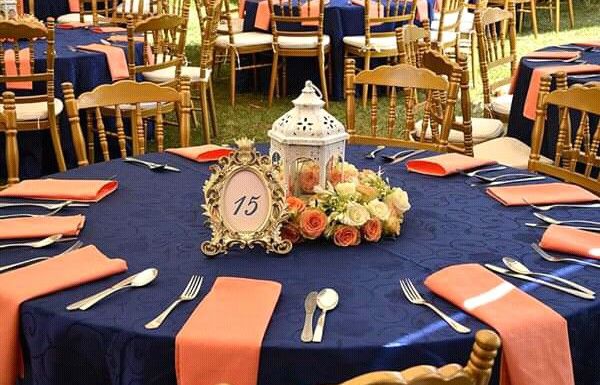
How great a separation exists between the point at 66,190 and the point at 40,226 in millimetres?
255

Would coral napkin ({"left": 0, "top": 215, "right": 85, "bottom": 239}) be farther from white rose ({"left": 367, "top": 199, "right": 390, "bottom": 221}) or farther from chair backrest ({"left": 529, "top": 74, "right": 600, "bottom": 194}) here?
chair backrest ({"left": 529, "top": 74, "right": 600, "bottom": 194})

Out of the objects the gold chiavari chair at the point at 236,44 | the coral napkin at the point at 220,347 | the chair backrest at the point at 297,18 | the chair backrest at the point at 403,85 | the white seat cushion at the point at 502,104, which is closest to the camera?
the coral napkin at the point at 220,347

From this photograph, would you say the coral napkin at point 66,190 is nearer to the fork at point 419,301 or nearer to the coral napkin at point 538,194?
the fork at point 419,301

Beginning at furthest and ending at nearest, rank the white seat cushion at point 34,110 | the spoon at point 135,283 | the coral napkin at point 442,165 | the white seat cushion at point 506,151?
the white seat cushion at point 34,110
the white seat cushion at point 506,151
the coral napkin at point 442,165
the spoon at point 135,283

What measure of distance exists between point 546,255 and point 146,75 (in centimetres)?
367

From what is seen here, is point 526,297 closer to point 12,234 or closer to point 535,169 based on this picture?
point 12,234

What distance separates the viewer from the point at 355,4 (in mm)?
6527

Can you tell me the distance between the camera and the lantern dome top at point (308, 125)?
1.95 metres

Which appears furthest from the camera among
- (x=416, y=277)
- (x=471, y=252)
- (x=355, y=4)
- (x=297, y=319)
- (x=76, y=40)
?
(x=355, y=4)

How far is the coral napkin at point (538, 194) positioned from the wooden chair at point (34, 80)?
2173mm

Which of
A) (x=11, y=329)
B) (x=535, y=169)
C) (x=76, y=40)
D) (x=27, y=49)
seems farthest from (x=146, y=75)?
(x=11, y=329)

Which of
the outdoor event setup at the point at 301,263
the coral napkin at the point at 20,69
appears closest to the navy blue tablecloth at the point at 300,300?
the outdoor event setup at the point at 301,263

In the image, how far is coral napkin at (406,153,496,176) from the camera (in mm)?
2379

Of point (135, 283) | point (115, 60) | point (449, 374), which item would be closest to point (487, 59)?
point (115, 60)
